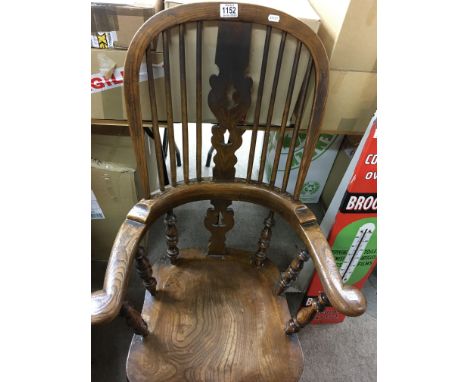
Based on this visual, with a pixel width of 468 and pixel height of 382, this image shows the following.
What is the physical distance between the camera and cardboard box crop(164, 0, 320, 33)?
698mm

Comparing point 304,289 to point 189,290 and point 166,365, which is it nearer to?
point 189,290

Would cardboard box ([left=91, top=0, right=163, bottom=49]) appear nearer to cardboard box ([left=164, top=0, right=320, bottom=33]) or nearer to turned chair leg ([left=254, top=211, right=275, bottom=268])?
cardboard box ([left=164, top=0, right=320, bottom=33])

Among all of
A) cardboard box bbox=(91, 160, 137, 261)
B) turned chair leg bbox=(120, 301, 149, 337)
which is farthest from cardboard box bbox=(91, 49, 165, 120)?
turned chair leg bbox=(120, 301, 149, 337)

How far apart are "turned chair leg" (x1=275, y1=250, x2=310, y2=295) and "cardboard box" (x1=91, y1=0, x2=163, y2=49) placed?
0.67 meters

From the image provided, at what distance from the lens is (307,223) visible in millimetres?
741

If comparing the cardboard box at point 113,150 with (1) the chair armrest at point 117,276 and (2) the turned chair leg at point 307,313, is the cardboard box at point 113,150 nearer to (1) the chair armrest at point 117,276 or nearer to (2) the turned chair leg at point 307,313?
(1) the chair armrest at point 117,276

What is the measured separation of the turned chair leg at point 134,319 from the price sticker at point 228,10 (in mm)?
614

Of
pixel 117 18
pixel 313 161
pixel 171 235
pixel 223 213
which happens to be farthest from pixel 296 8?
pixel 313 161

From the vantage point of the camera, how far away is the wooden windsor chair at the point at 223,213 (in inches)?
24.0

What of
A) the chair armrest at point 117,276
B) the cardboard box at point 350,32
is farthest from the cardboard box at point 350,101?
the chair armrest at point 117,276

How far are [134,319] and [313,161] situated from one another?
41.5 inches

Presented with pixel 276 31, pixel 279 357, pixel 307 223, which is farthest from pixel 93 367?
pixel 276 31
